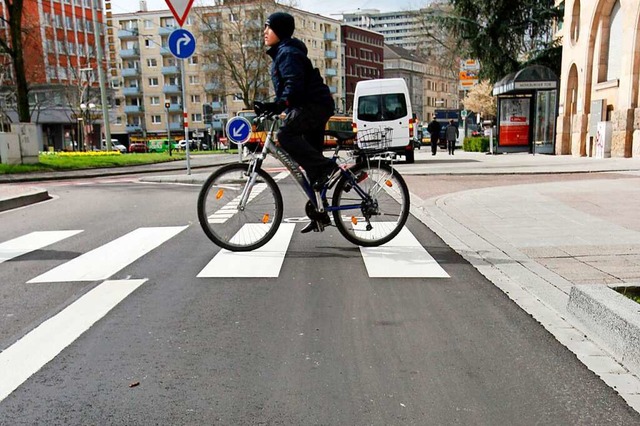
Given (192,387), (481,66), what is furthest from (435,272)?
(481,66)

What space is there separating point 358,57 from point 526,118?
8967 centimetres

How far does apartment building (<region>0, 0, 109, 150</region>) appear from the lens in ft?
174

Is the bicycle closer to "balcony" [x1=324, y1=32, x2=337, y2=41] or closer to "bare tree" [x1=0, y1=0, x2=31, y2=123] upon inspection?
"bare tree" [x1=0, y1=0, x2=31, y2=123]

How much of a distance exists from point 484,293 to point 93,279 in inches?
119

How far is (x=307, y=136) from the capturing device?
5.43m

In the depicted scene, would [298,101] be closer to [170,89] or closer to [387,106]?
[387,106]

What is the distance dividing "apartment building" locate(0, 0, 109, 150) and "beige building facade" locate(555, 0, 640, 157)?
113ft

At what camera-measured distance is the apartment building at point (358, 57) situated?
109688 mm

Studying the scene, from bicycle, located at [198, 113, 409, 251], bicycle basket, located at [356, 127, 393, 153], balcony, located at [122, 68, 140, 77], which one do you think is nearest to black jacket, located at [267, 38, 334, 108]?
bicycle, located at [198, 113, 409, 251]

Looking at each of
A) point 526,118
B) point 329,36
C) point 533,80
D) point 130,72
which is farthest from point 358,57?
point 533,80

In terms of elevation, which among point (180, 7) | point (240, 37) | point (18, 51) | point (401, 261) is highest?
point (240, 37)

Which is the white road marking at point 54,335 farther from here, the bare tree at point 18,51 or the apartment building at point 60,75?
the apartment building at point 60,75

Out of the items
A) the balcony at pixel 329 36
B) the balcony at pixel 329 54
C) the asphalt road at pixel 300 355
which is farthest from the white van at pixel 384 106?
the balcony at pixel 329 36

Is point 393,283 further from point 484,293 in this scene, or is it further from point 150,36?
point 150,36
